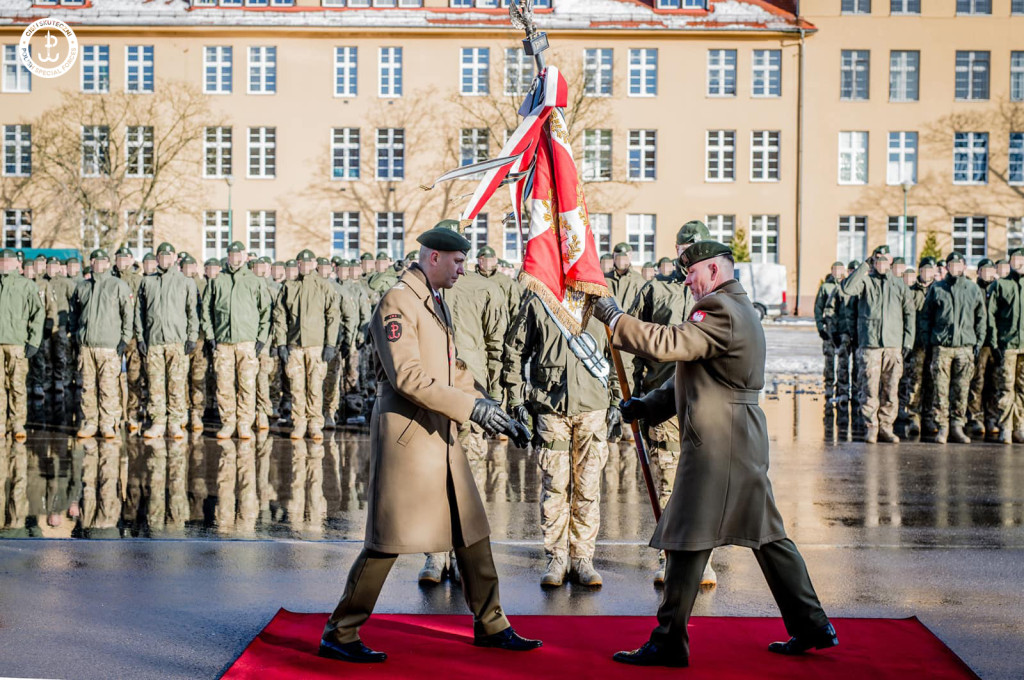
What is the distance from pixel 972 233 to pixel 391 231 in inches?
1009

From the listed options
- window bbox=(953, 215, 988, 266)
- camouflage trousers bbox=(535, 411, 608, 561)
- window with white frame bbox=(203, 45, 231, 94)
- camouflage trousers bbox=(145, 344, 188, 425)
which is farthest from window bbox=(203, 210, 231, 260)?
camouflage trousers bbox=(535, 411, 608, 561)

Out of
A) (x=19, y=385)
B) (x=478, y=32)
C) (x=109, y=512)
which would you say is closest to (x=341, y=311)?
(x=19, y=385)

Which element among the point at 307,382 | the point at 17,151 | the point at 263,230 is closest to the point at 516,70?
the point at 263,230

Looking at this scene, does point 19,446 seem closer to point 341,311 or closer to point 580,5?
point 341,311

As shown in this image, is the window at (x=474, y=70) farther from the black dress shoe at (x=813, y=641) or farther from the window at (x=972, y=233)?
the black dress shoe at (x=813, y=641)

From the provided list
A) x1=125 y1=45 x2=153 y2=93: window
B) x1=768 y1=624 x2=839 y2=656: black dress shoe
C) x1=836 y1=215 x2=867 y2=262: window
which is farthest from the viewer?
x1=836 y1=215 x2=867 y2=262: window

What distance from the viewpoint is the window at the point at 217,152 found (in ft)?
166

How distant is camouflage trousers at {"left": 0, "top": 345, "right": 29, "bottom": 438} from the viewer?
600 inches

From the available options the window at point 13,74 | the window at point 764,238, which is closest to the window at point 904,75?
the window at point 764,238

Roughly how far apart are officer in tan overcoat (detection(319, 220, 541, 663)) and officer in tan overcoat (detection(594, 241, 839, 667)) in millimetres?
806

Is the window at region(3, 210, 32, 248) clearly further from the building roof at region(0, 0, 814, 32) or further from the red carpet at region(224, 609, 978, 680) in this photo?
the red carpet at region(224, 609, 978, 680)

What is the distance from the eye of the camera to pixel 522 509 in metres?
10.5

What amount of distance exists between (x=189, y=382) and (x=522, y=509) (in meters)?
7.88

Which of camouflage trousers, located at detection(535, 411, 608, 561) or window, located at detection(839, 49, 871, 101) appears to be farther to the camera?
window, located at detection(839, 49, 871, 101)
